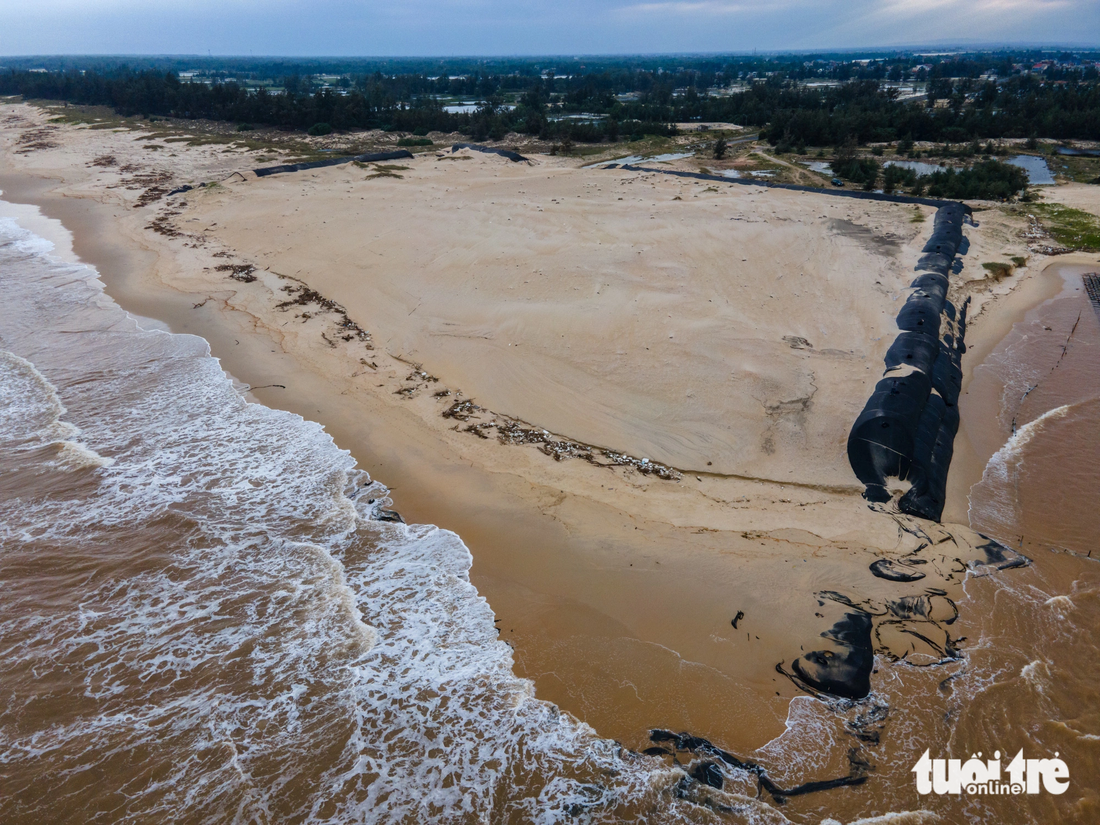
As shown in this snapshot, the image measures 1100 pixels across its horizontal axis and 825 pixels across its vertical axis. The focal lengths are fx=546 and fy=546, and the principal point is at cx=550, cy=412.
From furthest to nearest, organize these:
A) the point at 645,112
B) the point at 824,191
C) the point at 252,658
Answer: the point at 645,112
the point at 824,191
the point at 252,658

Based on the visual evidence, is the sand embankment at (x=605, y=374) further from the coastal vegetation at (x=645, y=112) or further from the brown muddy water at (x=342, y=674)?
the coastal vegetation at (x=645, y=112)

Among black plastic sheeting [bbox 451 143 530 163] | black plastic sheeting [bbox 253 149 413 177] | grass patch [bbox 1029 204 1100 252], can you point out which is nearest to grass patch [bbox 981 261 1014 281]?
grass patch [bbox 1029 204 1100 252]

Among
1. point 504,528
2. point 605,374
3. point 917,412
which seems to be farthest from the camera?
point 605,374

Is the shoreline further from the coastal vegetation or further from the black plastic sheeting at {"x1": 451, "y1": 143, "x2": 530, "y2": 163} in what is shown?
the coastal vegetation

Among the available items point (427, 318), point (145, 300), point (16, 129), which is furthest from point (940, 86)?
point (16, 129)

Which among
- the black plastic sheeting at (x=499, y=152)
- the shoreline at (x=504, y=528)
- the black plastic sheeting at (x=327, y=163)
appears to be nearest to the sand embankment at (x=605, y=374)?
the shoreline at (x=504, y=528)

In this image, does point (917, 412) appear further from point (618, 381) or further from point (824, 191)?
point (824, 191)

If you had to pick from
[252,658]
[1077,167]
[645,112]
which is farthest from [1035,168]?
[252,658]
